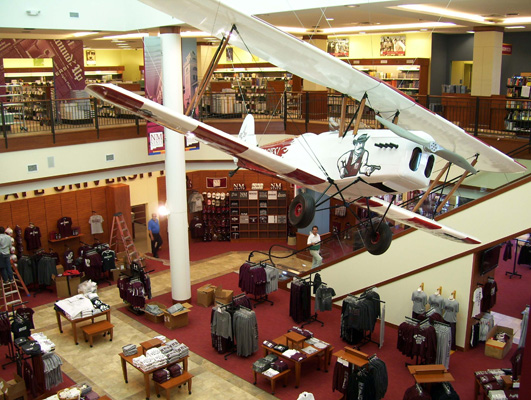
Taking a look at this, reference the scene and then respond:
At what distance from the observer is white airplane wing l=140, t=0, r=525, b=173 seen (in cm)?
559

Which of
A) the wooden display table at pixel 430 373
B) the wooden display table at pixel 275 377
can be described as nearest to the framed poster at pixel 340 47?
the wooden display table at pixel 275 377

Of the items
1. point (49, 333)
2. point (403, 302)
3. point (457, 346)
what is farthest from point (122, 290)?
point (457, 346)

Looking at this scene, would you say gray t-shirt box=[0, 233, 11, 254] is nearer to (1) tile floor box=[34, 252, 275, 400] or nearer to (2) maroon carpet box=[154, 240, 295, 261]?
(1) tile floor box=[34, 252, 275, 400]

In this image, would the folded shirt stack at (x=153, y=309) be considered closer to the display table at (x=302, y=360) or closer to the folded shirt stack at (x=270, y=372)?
the display table at (x=302, y=360)

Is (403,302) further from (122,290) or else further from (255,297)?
(122,290)

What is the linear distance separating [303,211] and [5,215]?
1085 cm

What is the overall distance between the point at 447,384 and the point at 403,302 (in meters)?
3.52

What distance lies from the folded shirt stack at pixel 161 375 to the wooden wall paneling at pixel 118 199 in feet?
26.7

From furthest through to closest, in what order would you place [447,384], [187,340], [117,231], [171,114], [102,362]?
[117,231]
[187,340]
[102,362]
[447,384]
[171,114]

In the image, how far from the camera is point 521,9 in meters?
10.6

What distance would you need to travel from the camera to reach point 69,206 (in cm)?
1566

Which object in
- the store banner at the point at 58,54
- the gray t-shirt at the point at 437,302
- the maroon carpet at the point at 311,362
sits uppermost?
the store banner at the point at 58,54

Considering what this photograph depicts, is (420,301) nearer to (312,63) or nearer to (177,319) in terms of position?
(177,319)

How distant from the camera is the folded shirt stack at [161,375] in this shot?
8961mm
